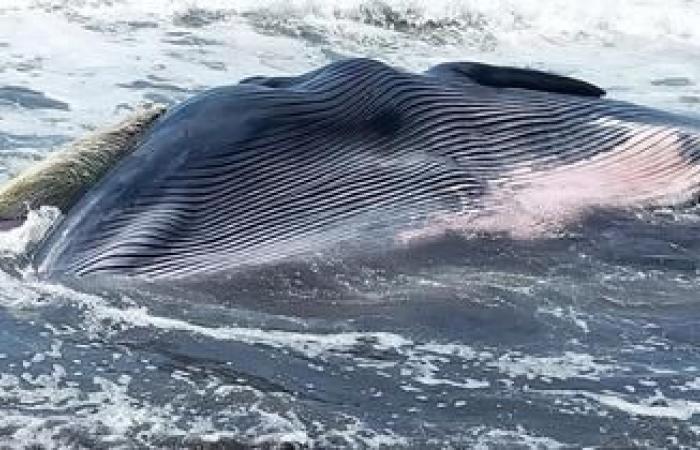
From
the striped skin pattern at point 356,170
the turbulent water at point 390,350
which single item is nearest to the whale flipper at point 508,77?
the striped skin pattern at point 356,170

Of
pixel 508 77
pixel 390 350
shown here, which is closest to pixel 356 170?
pixel 508 77

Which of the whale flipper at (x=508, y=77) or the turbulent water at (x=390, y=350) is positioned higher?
the whale flipper at (x=508, y=77)

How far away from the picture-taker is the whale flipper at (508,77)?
23.0 ft

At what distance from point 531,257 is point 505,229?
25 centimetres

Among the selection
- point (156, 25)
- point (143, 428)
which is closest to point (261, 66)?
point (156, 25)

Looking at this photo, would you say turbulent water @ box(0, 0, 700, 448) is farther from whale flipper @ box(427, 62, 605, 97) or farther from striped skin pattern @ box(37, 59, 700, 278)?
whale flipper @ box(427, 62, 605, 97)

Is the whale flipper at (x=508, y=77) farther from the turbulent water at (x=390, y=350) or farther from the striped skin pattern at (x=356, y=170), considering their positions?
the turbulent water at (x=390, y=350)

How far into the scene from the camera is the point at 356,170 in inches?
246

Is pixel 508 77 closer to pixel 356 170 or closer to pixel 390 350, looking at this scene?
pixel 356 170

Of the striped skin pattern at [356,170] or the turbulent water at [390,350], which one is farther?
the striped skin pattern at [356,170]

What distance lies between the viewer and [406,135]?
6.56 m

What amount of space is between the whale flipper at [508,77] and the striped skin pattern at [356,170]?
3cm

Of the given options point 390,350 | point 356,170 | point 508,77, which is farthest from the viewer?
point 508,77

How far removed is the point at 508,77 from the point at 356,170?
1267 mm
